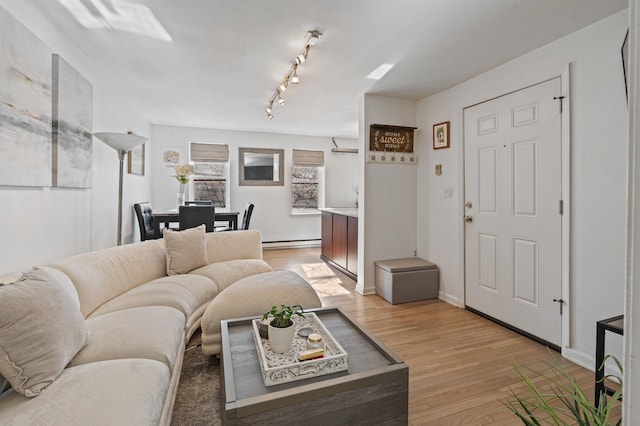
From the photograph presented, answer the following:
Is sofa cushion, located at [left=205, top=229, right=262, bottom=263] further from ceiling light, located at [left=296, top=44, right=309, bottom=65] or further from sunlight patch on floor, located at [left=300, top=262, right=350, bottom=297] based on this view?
ceiling light, located at [left=296, top=44, right=309, bottom=65]

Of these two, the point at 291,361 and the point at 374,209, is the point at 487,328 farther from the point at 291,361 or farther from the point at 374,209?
the point at 291,361

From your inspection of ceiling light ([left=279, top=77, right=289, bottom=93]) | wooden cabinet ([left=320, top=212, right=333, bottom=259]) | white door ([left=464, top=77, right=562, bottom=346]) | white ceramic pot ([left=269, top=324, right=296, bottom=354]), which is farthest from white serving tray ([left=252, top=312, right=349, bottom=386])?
wooden cabinet ([left=320, top=212, right=333, bottom=259])

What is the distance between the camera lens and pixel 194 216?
3.82 meters

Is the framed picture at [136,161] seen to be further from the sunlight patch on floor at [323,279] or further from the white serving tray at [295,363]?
the white serving tray at [295,363]

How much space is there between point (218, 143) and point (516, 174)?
511cm

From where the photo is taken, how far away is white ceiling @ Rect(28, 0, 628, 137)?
2014mm

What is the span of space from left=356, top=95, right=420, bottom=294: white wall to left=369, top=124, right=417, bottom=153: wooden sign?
0.08 m

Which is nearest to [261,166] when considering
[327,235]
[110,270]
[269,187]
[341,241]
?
[269,187]

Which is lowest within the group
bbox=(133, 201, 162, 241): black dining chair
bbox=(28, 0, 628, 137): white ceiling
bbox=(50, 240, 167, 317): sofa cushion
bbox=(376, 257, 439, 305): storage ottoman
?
bbox=(376, 257, 439, 305): storage ottoman

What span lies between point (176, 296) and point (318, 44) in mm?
2269

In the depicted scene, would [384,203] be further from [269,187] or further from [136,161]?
[136,161]

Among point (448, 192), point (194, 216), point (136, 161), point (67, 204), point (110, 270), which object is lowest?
point (110, 270)

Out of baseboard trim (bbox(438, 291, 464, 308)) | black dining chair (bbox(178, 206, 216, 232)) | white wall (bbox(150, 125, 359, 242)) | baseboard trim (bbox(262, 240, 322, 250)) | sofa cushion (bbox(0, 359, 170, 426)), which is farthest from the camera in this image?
baseboard trim (bbox(262, 240, 322, 250))

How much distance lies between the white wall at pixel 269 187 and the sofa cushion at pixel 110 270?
3248 millimetres
